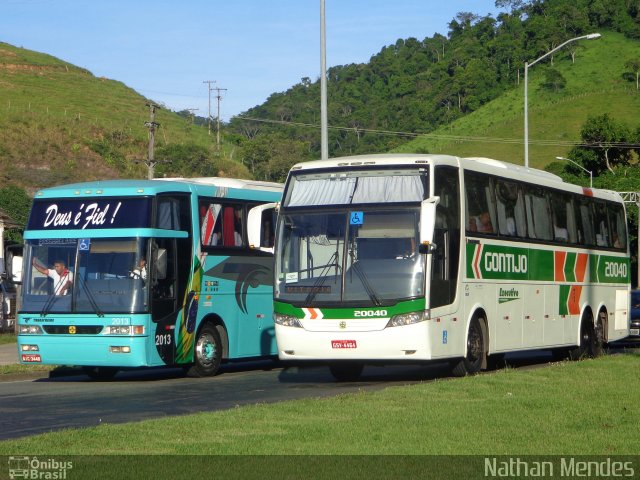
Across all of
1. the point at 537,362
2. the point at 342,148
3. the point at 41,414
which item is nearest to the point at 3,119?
the point at 342,148

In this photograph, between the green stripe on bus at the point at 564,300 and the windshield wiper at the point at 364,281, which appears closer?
the windshield wiper at the point at 364,281

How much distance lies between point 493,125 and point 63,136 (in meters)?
58.7

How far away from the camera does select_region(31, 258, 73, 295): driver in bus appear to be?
1966 cm

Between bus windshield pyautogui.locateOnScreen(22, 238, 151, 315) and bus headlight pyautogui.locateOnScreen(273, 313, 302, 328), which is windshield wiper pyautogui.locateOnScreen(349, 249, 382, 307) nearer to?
bus headlight pyautogui.locateOnScreen(273, 313, 302, 328)

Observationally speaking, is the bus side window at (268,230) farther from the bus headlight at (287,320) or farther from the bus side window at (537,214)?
the bus side window at (537,214)

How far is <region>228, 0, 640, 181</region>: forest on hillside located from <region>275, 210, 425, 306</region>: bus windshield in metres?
121

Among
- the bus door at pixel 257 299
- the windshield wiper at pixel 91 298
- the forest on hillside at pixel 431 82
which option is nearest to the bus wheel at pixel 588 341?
the bus door at pixel 257 299

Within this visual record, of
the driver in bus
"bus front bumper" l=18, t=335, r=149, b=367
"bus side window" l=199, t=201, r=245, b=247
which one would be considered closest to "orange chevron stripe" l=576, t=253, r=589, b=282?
"bus side window" l=199, t=201, r=245, b=247

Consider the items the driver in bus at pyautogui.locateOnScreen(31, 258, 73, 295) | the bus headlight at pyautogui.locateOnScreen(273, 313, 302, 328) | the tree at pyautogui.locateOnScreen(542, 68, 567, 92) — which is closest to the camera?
the bus headlight at pyautogui.locateOnScreen(273, 313, 302, 328)

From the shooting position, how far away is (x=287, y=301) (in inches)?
709

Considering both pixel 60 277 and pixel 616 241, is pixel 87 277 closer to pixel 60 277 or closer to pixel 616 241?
pixel 60 277

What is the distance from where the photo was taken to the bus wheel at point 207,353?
2088cm

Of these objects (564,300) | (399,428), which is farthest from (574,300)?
(399,428)

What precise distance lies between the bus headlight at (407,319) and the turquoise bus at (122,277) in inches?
101
